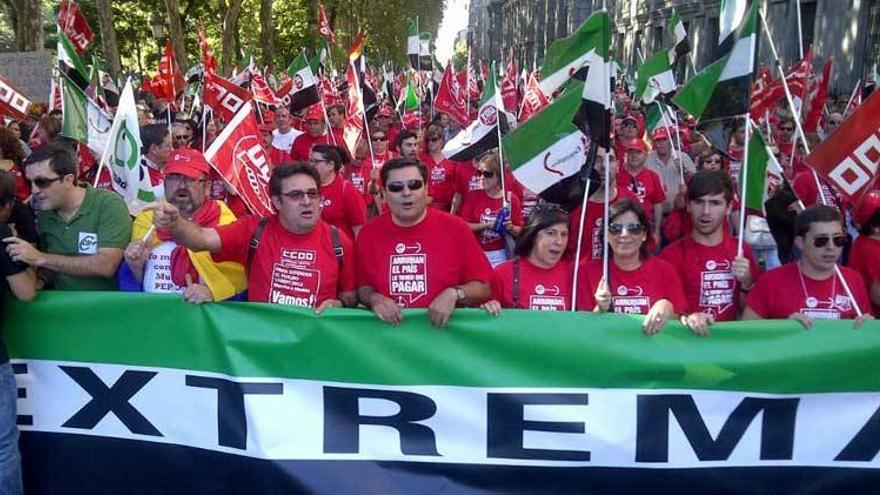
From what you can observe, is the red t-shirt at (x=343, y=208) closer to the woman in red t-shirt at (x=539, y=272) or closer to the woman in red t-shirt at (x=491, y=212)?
the woman in red t-shirt at (x=491, y=212)

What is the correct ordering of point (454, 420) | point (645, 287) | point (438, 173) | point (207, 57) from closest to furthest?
1. point (454, 420)
2. point (645, 287)
3. point (438, 173)
4. point (207, 57)

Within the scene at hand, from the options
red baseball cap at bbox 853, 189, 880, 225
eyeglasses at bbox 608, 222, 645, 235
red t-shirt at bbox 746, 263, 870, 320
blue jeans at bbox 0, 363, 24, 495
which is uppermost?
red baseball cap at bbox 853, 189, 880, 225

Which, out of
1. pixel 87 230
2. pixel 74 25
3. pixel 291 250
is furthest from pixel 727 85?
pixel 74 25

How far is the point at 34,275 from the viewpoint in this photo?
3.99 metres

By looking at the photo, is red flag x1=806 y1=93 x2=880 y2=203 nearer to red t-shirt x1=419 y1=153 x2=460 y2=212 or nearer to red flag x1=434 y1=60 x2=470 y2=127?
red t-shirt x1=419 y1=153 x2=460 y2=212

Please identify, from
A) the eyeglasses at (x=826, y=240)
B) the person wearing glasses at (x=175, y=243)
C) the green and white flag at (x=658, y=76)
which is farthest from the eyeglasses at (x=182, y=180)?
the green and white flag at (x=658, y=76)

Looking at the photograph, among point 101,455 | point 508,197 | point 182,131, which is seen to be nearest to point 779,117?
point 508,197

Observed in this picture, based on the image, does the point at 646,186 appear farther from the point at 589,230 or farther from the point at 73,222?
the point at 73,222

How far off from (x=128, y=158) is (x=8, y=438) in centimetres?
194

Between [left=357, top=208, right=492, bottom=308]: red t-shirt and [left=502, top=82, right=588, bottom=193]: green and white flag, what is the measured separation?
1.83 ft

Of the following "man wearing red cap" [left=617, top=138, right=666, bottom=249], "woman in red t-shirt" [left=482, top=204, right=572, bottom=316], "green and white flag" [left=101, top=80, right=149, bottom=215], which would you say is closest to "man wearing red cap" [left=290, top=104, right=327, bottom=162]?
"man wearing red cap" [left=617, top=138, right=666, bottom=249]

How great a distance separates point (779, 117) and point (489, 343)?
365 inches

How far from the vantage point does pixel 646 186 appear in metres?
7.33

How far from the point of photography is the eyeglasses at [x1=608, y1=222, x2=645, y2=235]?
4371 mm
